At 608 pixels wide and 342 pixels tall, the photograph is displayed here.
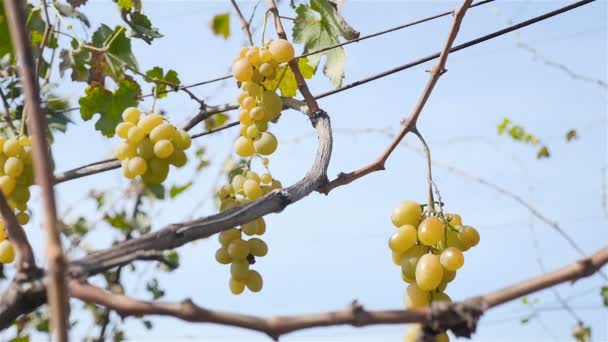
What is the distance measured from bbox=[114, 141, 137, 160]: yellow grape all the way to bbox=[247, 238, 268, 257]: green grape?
199mm

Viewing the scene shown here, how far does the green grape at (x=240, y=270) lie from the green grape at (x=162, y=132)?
0.20m

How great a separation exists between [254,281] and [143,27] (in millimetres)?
534

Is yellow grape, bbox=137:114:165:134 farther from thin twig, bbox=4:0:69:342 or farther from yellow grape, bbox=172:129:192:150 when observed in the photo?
thin twig, bbox=4:0:69:342

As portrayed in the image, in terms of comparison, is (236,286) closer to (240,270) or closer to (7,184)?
(240,270)

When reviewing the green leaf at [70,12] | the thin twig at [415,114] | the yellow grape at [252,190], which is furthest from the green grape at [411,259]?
the green leaf at [70,12]

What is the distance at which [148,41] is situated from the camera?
1.19 m

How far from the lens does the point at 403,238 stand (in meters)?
0.75

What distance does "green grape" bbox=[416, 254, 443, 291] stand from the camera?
2.23 feet

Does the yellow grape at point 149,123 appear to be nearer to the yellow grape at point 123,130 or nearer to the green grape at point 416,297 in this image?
the yellow grape at point 123,130

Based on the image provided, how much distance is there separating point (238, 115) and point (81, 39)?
37cm

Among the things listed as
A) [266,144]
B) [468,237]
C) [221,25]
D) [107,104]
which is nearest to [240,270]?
[266,144]

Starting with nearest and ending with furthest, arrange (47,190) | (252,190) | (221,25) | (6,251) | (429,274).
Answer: (47,190), (429,274), (6,251), (252,190), (221,25)

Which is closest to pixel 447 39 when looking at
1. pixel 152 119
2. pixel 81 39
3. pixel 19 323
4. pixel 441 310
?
pixel 152 119

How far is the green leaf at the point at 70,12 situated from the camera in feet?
3.84
